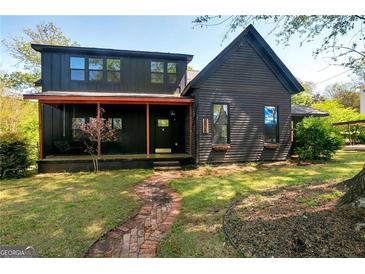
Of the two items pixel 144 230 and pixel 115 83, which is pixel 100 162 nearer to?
pixel 115 83

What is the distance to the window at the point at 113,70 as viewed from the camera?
12014 millimetres

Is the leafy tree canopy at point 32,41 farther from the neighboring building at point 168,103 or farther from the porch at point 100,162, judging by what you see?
the porch at point 100,162

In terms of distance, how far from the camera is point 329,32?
7691mm

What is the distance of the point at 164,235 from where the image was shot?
3762 mm

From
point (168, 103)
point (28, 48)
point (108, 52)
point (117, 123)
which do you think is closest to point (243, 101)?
point (168, 103)

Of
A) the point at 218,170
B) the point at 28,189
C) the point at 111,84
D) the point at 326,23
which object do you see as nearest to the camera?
the point at 28,189

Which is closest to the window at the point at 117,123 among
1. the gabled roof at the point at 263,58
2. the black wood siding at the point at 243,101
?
the gabled roof at the point at 263,58

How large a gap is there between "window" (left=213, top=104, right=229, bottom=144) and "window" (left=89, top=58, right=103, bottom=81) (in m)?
6.01

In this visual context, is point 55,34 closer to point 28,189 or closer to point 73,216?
point 28,189

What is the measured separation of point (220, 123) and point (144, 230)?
7497 millimetres

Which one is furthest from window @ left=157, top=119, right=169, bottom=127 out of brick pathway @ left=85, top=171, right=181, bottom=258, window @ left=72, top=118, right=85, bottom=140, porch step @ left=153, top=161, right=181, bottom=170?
brick pathway @ left=85, top=171, right=181, bottom=258

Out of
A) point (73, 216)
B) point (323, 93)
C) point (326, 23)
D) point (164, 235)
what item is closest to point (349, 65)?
point (326, 23)

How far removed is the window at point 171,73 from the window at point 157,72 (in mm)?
322
